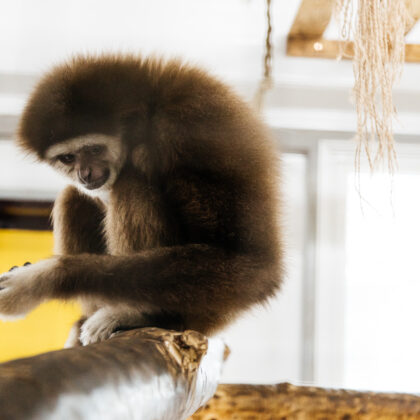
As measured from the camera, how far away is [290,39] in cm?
112

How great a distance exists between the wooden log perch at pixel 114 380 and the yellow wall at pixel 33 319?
248mm

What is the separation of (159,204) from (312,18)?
23.1 inches

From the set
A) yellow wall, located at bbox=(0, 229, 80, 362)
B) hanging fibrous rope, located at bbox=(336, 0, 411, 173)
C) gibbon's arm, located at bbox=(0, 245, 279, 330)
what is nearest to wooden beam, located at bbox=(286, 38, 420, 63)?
hanging fibrous rope, located at bbox=(336, 0, 411, 173)

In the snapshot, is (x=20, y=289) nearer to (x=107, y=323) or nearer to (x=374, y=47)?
(x=107, y=323)

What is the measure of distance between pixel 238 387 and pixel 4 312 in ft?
1.50

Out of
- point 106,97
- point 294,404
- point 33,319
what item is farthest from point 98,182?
point 294,404

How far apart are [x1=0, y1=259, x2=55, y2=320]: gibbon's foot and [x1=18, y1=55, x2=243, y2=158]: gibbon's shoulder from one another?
0.19 meters

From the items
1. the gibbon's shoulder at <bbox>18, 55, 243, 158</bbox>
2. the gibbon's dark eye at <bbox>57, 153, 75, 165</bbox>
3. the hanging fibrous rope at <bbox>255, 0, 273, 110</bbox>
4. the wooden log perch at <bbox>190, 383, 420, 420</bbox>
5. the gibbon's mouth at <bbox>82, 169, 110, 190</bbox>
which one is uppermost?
the hanging fibrous rope at <bbox>255, 0, 273, 110</bbox>

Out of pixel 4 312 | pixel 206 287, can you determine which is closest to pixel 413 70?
pixel 206 287

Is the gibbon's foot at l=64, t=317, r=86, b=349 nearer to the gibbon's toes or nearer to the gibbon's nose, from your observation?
the gibbon's toes

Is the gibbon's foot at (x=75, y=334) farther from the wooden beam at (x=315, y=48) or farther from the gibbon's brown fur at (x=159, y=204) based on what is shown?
the wooden beam at (x=315, y=48)

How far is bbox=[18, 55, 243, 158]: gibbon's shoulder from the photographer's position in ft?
2.38

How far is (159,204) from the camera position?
0.79 m

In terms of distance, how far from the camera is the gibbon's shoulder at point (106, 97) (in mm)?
726
